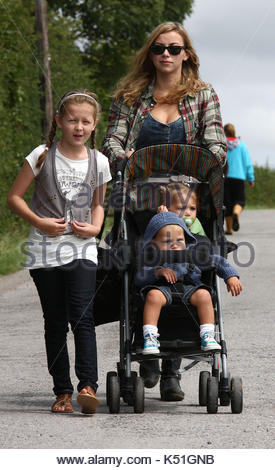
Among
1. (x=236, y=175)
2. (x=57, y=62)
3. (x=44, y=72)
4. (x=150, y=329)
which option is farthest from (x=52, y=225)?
(x=57, y=62)

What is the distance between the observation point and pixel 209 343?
5.74 metres

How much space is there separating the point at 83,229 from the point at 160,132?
920mm

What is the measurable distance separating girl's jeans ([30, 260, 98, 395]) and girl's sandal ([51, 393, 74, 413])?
0.11ft

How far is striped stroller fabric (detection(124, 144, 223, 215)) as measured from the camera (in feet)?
20.3

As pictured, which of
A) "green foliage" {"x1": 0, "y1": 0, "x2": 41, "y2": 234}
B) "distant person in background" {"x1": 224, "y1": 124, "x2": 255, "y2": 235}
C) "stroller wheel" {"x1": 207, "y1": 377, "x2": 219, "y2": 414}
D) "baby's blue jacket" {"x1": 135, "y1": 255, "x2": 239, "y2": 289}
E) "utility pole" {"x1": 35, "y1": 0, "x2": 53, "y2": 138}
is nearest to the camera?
"stroller wheel" {"x1": 207, "y1": 377, "x2": 219, "y2": 414}

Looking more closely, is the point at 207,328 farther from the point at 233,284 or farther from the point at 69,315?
the point at 69,315

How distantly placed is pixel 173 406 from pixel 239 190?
12799 mm

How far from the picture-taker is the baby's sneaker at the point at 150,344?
5.71 metres

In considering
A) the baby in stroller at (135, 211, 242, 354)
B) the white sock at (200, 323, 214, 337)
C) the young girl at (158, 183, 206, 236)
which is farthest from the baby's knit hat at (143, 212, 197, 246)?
the white sock at (200, 323, 214, 337)

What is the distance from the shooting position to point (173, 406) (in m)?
6.11

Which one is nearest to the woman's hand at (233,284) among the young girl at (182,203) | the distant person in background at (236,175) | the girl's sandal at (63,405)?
the young girl at (182,203)

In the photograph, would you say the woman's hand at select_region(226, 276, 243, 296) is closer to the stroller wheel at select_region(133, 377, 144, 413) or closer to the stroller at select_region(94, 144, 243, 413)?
the stroller at select_region(94, 144, 243, 413)
